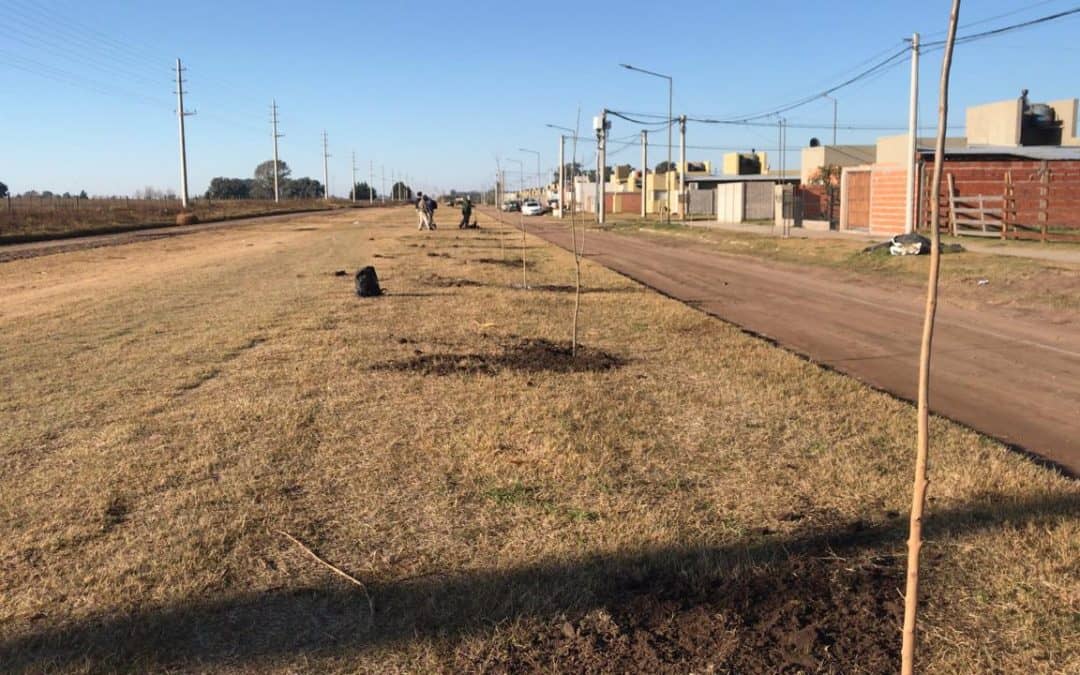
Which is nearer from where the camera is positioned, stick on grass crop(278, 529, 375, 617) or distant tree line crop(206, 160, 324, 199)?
stick on grass crop(278, 529, 375, 617)

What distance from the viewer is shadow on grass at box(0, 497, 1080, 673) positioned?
3.08 metres

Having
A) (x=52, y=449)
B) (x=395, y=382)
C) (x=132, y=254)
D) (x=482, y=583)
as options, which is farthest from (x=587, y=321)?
(x=132, y=254)

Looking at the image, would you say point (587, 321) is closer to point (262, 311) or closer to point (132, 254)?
point (262, 311)

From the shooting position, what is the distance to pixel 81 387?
24.0ft

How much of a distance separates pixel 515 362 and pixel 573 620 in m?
5.14

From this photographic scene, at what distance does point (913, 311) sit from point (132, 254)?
25.7 metres

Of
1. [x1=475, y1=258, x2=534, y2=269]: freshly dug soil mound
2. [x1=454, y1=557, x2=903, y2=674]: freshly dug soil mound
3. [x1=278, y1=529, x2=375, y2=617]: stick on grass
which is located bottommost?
[x1=454, y1=557, x2=903, y2=674]: freshly dug soil mound

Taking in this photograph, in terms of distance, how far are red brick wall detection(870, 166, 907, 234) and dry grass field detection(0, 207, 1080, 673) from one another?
2391 cm

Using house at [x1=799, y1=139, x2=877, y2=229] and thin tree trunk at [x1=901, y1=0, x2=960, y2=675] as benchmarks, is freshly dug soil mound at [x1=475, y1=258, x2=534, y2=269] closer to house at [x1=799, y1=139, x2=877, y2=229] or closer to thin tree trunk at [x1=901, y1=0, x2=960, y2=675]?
thin tree trunk at [x1=901, y1=0, x2=960, y2=675]

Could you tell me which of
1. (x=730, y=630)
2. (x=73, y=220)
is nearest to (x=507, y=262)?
(x=730, y=630)

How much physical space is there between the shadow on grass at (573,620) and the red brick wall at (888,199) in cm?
2838

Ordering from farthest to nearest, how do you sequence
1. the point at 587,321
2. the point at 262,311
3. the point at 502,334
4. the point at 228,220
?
the point at 228,220, the point at 262,311, the point at 587,321, the point at 502,334

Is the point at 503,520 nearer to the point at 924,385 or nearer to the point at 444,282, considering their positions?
the point at 924,385

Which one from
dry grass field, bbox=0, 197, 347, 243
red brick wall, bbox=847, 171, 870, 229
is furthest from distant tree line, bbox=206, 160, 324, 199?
red brick wall, bbox=847, 171, 870, 229
